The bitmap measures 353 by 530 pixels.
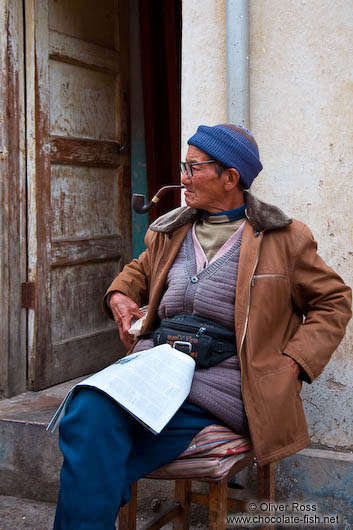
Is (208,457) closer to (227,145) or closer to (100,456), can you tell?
(100,456)

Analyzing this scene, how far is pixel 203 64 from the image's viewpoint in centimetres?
310

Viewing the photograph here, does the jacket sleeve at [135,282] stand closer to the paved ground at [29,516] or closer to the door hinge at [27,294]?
the paved ground at [29,516]

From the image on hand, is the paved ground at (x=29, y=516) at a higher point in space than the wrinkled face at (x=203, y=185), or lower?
lower

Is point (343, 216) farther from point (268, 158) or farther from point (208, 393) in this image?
point (208, 393)

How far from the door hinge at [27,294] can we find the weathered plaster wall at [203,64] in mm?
1352

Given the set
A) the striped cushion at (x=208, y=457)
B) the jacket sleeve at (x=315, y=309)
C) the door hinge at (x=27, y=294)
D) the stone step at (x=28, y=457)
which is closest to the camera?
the striped cushion at (x=208, y=457)

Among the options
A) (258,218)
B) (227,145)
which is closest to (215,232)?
(258,218)

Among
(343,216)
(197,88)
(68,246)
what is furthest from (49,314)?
(343,216)

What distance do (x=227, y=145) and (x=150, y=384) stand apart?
89cm

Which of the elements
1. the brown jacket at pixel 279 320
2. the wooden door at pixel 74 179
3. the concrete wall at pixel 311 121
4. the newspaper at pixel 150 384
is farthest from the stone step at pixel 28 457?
the brown jacket at pixel 279 320

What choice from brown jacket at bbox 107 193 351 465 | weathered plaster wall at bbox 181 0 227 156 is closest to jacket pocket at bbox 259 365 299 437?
brown jacket at bbox 107 193 351 465

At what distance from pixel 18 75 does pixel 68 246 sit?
105cm

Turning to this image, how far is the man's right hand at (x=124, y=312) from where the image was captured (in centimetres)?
258

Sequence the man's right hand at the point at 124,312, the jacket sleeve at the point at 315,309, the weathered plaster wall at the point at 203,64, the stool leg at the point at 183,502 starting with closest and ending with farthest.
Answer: the jacket sleeve at the point at 315,309 → the man's right hand at the point at 124,312 → the stool leg at the point at 183,502 → the weathered plaster wall at the point at 203,64
